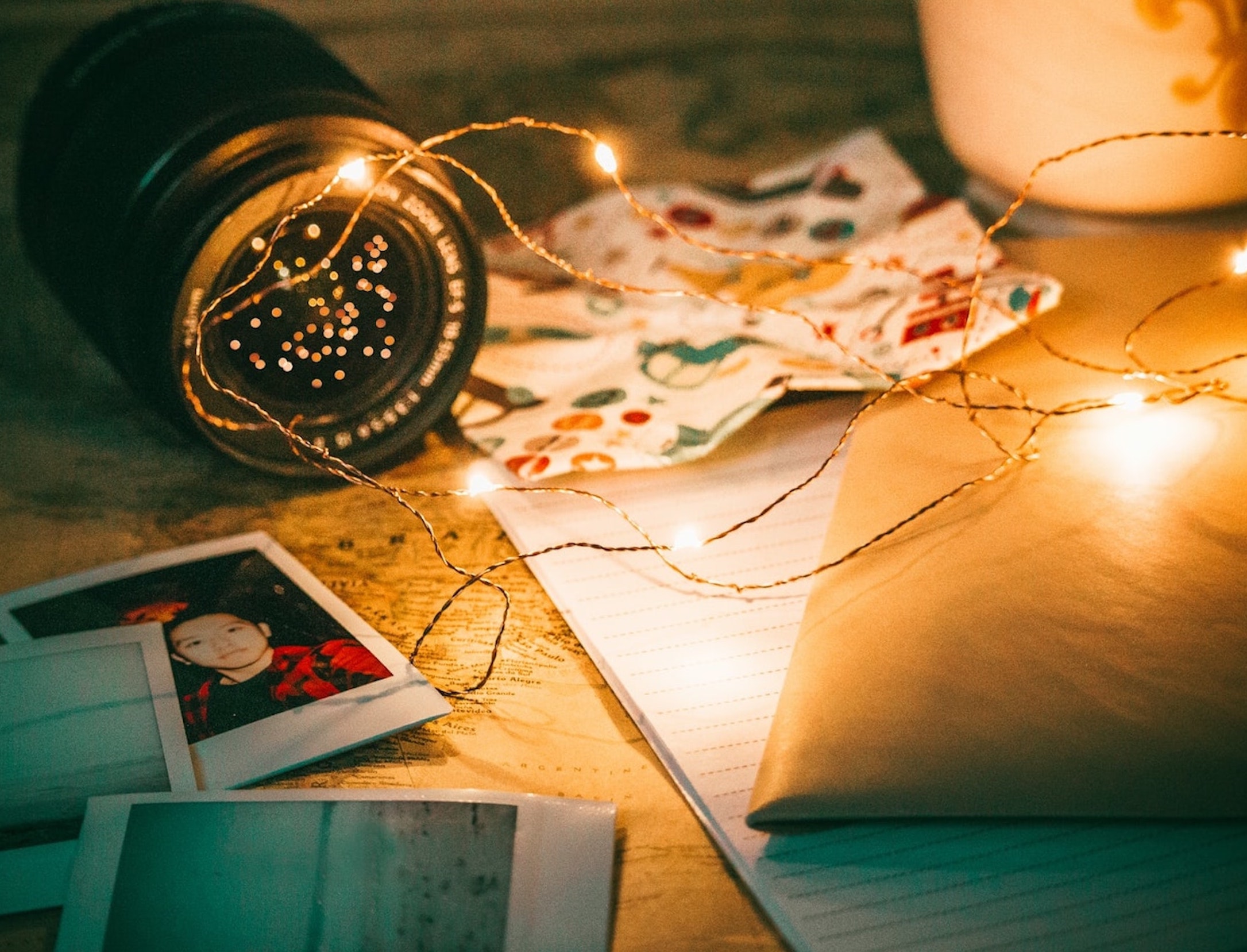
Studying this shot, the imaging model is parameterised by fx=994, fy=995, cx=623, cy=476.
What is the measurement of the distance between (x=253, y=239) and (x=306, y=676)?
240 mm

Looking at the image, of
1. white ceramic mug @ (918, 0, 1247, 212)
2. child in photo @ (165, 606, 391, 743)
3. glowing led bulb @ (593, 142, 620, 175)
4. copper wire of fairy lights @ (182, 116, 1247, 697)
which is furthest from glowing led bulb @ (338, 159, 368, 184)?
white ceramic mug @ (918, 0, 1247, 212)

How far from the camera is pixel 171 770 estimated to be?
0.47 metres

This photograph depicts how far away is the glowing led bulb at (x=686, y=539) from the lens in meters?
0.58

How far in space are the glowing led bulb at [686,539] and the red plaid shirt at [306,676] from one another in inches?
7.1

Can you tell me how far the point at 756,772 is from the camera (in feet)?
1.53

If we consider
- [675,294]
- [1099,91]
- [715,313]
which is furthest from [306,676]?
[1099,91]

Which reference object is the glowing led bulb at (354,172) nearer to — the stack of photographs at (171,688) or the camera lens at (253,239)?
the camera lens at (253,239)

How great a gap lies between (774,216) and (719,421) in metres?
0.32

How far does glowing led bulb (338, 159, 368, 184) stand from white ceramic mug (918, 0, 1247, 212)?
0.49m

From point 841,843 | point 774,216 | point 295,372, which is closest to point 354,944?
point 841,843

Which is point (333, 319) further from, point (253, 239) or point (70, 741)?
point (70, 741)

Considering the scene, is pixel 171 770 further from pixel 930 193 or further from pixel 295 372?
pixel 930 193

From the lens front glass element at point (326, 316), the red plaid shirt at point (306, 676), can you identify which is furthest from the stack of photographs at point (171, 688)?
the lens front glass element at point (326, 316)

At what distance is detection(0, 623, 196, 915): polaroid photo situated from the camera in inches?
17.2
